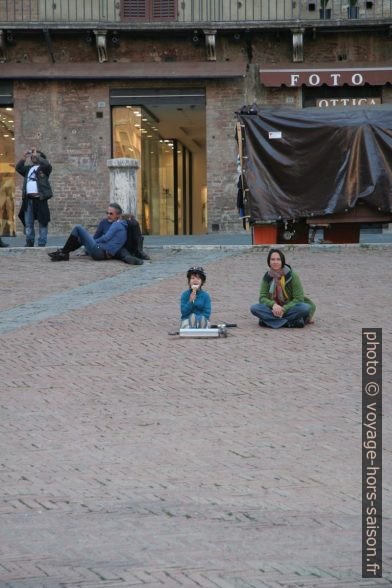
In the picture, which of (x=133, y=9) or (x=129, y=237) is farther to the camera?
(x=133, y=9)

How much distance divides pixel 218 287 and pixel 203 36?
1384 centimetres

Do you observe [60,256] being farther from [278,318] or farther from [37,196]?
[278,318]

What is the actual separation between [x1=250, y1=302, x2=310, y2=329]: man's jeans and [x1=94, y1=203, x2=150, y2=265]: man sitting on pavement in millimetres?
6488

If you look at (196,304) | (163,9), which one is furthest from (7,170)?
(196,304)

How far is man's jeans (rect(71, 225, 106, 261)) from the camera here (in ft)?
62.2

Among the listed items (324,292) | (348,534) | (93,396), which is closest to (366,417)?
(348,534)

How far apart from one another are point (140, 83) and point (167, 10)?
75.3 inches

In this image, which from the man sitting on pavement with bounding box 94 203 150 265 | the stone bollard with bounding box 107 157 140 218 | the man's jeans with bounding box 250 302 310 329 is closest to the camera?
the man's jeans with bounding box 250 302 310 329

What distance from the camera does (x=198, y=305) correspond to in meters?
12.0

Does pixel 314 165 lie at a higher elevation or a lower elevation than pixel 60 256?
higher

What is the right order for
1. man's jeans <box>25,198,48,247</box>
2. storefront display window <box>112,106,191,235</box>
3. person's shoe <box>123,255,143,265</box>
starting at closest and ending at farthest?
person's shoe <box>123,255,143,265</box> → man's jeans <box>25,198,48,247</box> → storefront display window <box>112,106,191,235</box>

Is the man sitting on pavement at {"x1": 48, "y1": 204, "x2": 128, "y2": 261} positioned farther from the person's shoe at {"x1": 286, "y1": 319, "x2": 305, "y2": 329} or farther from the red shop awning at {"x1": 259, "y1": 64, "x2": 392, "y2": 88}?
the red shop awning at {"x1": 259, "y1": 64, "x2": 392, "y2": 88}

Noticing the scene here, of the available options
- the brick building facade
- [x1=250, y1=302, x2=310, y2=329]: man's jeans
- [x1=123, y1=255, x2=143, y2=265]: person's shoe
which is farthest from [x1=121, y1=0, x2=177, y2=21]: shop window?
[x1=250, y1=302, x2=310, y2=329]: man's jeans

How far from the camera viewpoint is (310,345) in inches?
453
